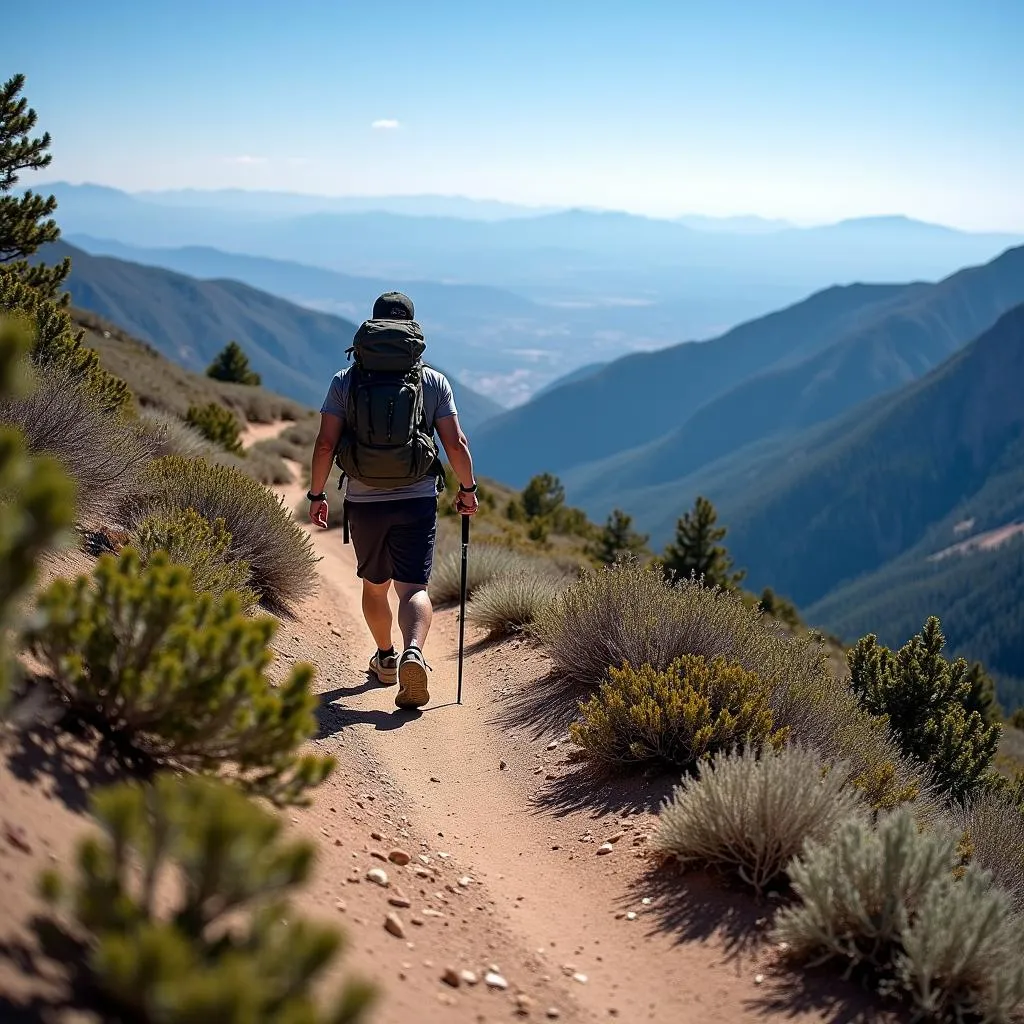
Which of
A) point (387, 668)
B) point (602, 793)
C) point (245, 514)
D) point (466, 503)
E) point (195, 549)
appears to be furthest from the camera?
point (245, 514)

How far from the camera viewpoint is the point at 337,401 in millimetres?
5820

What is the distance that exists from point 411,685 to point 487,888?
2110 mm

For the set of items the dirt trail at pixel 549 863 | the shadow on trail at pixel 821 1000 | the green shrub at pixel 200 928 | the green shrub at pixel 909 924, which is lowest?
the dirt trail at pixel 549 863

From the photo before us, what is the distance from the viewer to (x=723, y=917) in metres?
4.01

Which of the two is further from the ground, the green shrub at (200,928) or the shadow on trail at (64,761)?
the green shrub at (200,928)

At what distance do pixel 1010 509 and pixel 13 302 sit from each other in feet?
688

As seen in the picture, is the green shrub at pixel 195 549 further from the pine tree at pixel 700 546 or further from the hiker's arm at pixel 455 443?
the pine tree at pixel 700 546

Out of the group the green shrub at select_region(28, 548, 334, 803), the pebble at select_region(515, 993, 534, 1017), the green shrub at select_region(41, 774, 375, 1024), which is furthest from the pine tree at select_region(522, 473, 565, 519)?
the green shrub at select_region(41, 774, 375, 1024)

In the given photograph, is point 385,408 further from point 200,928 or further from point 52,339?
point 52,339

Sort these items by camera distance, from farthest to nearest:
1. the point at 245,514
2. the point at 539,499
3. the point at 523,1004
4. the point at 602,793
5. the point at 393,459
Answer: the point at 539,499 < the point at 245,514 < the point at 393,459 < the point at 602,793 < the point at 523,1004

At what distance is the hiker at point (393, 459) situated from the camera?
18.5 ft

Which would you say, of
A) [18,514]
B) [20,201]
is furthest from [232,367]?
[18,514]

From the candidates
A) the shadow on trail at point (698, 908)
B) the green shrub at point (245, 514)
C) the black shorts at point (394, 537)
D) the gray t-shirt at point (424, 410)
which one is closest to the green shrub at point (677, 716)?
the shadow on trail at point (698, 908)

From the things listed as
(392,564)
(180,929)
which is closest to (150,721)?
Answer: (180,929)
